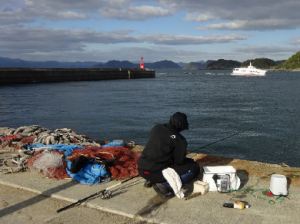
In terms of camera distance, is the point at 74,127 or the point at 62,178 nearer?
the point at 62,178

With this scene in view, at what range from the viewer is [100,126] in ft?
56.1

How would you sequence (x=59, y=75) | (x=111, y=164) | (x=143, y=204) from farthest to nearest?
(x=59, y=75)
(x=111, y=164)
(x=143, y=204)

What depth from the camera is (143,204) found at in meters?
4.18

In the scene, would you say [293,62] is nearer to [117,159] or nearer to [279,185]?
[117,159]

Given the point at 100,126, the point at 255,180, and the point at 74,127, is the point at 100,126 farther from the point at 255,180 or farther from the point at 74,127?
the point at 255,180

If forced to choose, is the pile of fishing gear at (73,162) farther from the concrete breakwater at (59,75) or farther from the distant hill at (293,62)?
the distant hill at (293,62)

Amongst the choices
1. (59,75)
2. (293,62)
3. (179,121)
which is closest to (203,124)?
(179,121)

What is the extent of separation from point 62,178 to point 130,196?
1.42 metres

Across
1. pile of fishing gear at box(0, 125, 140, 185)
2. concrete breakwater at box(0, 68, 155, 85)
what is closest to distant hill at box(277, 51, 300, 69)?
concrete breakwater at box(0, 68, 155, 85)

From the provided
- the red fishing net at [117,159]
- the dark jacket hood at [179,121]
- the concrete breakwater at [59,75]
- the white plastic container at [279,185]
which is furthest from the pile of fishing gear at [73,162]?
the concrete breakwater at [59,75]

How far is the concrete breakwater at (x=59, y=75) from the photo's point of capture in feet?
163

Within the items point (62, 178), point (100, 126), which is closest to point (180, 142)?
point (62, 178)

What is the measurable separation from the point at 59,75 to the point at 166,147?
58.5m

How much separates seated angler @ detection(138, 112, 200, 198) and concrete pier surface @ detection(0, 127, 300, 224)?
8.4 inches
